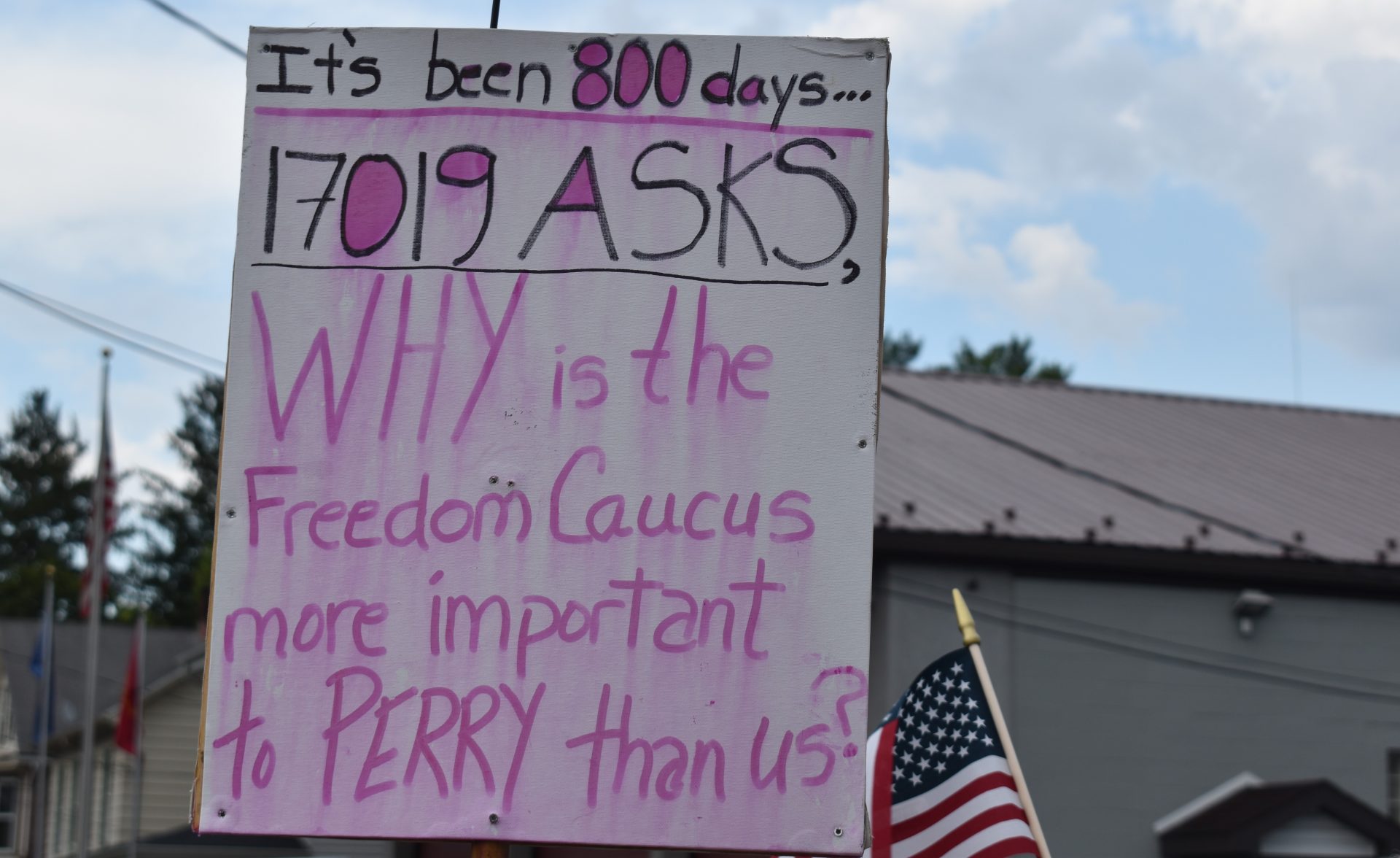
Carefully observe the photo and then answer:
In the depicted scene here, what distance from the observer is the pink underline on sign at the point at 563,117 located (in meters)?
2.61

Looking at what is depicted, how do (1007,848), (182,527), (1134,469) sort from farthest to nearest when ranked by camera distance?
(182,527) < (1134,469) < (1007,848)

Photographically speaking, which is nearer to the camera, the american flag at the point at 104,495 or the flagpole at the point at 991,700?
the flagpole at the point at 991,700

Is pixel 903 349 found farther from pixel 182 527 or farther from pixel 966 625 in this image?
pixel 966 625

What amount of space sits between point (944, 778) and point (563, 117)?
215cm

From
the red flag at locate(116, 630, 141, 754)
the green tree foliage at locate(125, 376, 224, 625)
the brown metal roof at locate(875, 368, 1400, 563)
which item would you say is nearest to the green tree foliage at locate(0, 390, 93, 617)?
the green tree foliage at locate(125, 376, 224, 625)

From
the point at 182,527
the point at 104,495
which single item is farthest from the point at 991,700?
the point at 182,527

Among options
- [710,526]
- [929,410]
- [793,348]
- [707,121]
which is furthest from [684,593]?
[929,410]

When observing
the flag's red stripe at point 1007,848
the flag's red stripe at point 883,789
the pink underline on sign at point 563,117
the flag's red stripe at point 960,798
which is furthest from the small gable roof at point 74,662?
the pink underline on sign at point 563,117

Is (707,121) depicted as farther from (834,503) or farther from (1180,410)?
(1180,410)

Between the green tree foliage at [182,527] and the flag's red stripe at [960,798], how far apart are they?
61719 millimetres

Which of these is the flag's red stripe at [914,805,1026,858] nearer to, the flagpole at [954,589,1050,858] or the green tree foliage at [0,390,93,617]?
the flagpole at [954,589,1050,858]

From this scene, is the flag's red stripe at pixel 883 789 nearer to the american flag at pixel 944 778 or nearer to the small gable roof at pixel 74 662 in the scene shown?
the american flag at pixel 944 778

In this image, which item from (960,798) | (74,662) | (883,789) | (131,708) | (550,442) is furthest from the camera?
(74,662)

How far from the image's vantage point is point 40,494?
73375 millimetres
